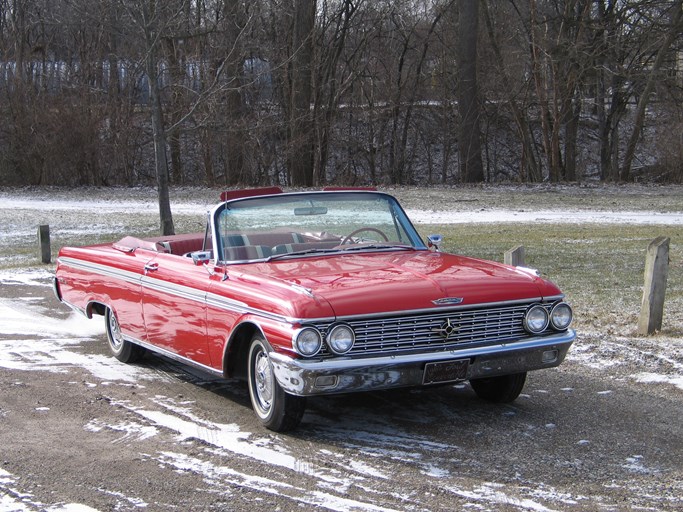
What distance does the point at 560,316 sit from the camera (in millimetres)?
6535

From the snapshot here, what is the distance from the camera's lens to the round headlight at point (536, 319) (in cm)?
639

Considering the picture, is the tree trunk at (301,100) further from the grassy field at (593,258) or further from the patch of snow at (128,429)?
the patch of snow at (128,429)

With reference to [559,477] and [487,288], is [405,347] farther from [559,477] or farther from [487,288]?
[559,477]

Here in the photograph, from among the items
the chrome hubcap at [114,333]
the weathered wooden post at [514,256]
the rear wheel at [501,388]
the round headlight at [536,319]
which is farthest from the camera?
the weathered wooden post at [514,256]

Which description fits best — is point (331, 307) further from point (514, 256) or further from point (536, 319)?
point (514, 256)

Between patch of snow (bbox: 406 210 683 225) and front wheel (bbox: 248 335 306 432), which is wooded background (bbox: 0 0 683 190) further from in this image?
front wheel (bbox: 248 335 306 432)

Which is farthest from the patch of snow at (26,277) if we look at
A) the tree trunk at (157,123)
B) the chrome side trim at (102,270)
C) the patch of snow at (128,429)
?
the patch of snow at (128,429)

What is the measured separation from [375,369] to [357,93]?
104 feet

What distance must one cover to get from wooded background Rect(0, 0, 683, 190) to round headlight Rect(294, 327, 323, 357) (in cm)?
2542

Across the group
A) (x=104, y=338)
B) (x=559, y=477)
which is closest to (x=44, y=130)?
(x=104, y=338)

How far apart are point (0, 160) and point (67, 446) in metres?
30.3

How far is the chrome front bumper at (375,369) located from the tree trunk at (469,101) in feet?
98.1

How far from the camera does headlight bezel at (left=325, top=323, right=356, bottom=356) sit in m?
5.86

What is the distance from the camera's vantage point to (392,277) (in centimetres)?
634
